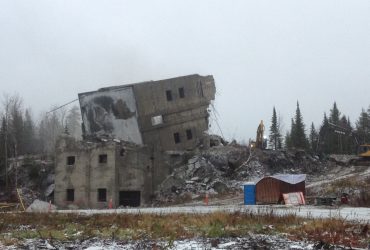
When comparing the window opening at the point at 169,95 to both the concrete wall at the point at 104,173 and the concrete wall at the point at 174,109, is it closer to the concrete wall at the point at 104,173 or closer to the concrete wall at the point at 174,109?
the concrete wall at the point at 174,109

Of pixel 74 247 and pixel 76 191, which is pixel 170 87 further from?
pixel 74 247

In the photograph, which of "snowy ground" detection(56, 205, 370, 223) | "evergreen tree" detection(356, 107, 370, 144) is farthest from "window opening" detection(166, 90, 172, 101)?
"evergreen tree" detection(356, 107, 370, 144)

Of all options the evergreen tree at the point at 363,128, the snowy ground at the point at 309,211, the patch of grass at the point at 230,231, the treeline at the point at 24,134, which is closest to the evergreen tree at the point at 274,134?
the evergreen tree at the point at 363,128

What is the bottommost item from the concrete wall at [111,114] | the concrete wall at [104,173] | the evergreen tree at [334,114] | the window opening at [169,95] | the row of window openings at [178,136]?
the concrete wall at [104,173]

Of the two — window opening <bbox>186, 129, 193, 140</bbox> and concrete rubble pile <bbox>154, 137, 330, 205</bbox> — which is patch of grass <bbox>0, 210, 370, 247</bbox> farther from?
window opening <bbox>186, 129, 193, 140</bbox>

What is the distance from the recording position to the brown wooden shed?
30.3m

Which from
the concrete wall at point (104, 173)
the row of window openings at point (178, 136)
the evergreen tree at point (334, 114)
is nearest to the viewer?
the concrete wall at point (104, 173)

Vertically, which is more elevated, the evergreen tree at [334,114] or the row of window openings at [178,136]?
the evergreen tree at [334,114]

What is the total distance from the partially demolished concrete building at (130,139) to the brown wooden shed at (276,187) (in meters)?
13.8

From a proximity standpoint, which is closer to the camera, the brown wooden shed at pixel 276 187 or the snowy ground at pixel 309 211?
the snowy ground at pixel 309 211

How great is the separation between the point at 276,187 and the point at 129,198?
1648 centimetres

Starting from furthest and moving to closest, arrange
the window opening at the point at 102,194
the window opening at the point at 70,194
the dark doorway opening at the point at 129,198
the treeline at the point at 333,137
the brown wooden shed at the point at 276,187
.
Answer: the treeline at the point at 333,137 → the window opening at the point at 70,194 → the dark doorway opening at the point at 129,198 → the window opening at the point at 102,194 → the brown wooden shed at the point at 276,187

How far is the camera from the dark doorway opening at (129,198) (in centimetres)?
4175

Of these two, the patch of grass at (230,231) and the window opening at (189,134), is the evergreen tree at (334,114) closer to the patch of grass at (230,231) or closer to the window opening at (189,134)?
the window opening at (189,134)
